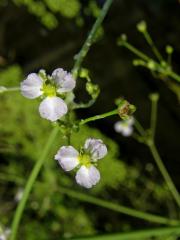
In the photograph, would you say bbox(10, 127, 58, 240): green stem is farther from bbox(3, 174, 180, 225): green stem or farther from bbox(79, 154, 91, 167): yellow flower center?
bbox(3, 174, 180, 225): green stem

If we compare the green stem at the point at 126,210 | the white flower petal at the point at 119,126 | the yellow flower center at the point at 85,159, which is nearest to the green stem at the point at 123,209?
the green stem at the point at 126,210

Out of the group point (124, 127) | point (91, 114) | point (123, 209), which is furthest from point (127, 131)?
point (123, 209)

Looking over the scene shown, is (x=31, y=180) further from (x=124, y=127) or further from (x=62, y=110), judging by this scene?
(x=124, y=127)

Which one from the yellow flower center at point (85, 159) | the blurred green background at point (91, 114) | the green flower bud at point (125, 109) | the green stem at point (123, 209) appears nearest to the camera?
the green flower bud at point (125, 109)

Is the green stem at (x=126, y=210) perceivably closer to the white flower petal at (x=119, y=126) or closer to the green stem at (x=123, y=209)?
the green stem at (x=123, y=209)

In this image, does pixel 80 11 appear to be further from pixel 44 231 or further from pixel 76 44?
pixel 44 231

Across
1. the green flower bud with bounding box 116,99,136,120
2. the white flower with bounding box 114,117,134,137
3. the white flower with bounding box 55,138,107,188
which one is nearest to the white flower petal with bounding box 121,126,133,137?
the white flower with bounding box 114,117,134,137
